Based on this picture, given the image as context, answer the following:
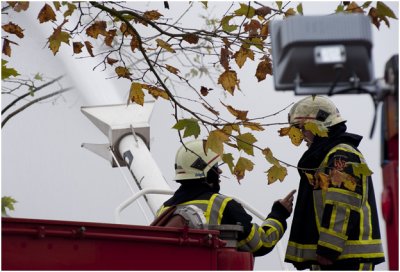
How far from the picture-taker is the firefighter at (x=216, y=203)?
705 cm

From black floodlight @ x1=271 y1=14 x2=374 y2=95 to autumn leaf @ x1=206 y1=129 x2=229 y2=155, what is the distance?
246 cm

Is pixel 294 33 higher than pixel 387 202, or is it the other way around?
pixel 294 33

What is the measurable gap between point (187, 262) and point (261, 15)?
2737 millimetres

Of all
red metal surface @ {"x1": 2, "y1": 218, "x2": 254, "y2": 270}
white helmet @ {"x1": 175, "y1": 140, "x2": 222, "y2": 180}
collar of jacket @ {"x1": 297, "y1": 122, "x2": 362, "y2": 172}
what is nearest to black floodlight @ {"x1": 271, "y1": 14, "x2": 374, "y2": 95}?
red metal surface @ {"x1": 2, "y1": 218, "x2": 254, "y2": 270}

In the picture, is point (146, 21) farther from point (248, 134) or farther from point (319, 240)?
point (319, 240)

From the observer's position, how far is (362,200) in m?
7.24

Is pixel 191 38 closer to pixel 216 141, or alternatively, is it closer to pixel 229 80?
pixel 229 80

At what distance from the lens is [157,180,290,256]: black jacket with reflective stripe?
23.0ft

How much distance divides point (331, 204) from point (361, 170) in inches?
13.2

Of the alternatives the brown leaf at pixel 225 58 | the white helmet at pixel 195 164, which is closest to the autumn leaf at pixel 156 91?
the white helmet at pixel 195 164

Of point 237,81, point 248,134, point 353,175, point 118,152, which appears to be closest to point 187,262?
point 248,134

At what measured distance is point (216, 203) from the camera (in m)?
7.21

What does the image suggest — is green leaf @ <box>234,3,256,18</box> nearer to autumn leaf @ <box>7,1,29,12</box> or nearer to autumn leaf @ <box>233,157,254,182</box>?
autumn leaf @ <box>233,157,254,182</box>

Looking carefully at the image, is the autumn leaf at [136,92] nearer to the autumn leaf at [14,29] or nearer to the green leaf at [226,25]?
the green leaf at [226,25]
